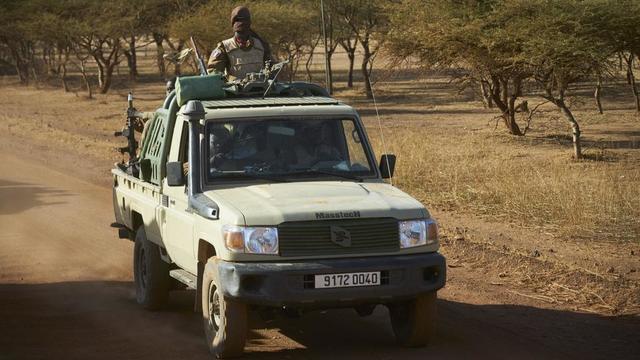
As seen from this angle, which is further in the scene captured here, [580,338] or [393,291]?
[580,338]

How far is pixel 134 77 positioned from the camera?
171 ft

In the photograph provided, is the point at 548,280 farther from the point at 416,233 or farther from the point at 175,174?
the point at 175,174

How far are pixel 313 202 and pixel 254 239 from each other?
495 mm

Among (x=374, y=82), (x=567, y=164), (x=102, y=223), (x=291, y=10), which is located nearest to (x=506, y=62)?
(x=567, y=164)

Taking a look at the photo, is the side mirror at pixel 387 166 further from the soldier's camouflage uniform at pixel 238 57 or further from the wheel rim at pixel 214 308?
the soldier's camouflage uniform at pixel 238 57

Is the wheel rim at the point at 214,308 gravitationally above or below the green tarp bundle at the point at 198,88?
below

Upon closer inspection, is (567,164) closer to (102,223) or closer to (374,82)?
(102,223)

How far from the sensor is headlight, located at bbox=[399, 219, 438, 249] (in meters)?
7.34

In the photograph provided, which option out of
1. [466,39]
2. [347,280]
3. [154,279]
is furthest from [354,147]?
[466,39]

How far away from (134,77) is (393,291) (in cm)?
4623

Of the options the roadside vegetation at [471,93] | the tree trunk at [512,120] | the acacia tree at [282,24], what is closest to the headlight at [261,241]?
the roadside vegetation at [471,93]

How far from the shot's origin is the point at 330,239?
23.6ft

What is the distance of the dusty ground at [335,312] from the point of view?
25.7 ft

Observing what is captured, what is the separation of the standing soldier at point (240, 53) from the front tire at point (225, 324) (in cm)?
369
